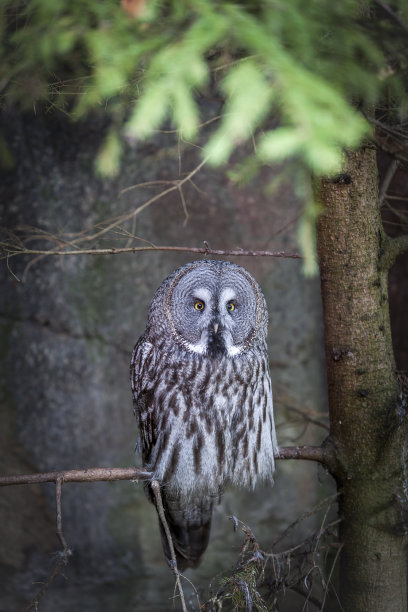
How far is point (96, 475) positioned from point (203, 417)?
405 mm

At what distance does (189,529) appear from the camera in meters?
2.37

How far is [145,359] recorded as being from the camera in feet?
6.86

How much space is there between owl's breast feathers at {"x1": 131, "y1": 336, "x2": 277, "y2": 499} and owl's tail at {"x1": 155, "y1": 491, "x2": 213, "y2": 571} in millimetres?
213

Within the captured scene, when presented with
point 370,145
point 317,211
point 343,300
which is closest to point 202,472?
point 343,300

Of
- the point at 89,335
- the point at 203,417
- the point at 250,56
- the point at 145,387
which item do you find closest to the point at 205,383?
the point at 203,417

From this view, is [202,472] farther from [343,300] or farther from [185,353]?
[343,300]

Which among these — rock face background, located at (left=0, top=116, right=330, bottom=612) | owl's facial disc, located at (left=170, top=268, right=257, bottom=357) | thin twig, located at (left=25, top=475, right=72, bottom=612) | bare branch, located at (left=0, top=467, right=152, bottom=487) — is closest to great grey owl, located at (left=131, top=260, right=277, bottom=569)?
owl's facial disc, located at (left=170, top=268, right=257, bottom=357)

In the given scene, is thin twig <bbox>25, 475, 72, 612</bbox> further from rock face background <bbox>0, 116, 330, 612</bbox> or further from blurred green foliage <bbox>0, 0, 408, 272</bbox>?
rock face background <bbox>0, 116, 330, 612</bbox>

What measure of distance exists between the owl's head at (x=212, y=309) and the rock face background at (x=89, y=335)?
117 centimetres

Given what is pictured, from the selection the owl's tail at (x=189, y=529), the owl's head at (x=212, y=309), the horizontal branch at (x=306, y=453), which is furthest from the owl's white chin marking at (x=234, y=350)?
the owl's tail at (x=189, y=529)

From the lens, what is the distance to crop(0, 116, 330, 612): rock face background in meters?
3.20

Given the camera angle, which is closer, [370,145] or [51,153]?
[370,145]

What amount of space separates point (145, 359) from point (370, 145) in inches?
39.5

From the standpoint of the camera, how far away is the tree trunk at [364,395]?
6.14 feet
